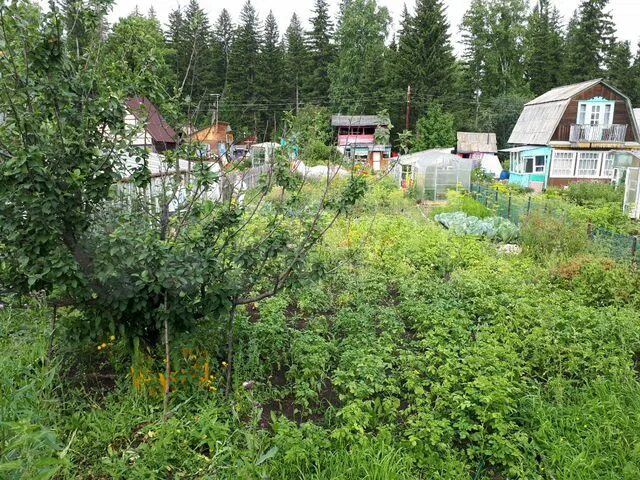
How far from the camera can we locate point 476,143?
31625 millimetres

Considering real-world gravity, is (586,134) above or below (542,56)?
below

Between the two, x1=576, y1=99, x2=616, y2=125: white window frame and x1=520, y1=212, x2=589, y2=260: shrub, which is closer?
x1=520, y1=212, x2=589, y2=260: shrub

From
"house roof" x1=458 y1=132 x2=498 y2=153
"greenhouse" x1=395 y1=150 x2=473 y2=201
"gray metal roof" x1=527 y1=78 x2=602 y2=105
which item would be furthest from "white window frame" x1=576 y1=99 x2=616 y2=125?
"greenhouse" x1=395 y1=150 x2=473 y2=201

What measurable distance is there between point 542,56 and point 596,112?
19935 millimetres

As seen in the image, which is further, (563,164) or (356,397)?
(563,164)

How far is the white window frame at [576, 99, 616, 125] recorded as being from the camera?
23.0 m

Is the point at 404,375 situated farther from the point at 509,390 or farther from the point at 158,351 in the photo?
the point at 158,351

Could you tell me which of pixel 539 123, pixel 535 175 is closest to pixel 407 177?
pixel 535 175

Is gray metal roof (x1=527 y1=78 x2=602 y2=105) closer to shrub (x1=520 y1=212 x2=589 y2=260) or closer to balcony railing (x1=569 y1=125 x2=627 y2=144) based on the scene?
balcony railing (x1=569 y1=125 x2=627 y2=144)

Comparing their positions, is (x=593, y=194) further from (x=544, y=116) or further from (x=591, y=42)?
(x=591, y=42)

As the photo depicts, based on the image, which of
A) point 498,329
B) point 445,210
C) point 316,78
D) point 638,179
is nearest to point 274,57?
point 316,78

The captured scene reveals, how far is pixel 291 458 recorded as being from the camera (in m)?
2.92

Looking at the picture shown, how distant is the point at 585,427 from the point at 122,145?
385cm

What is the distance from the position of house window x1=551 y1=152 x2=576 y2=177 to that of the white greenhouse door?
11.3 m
